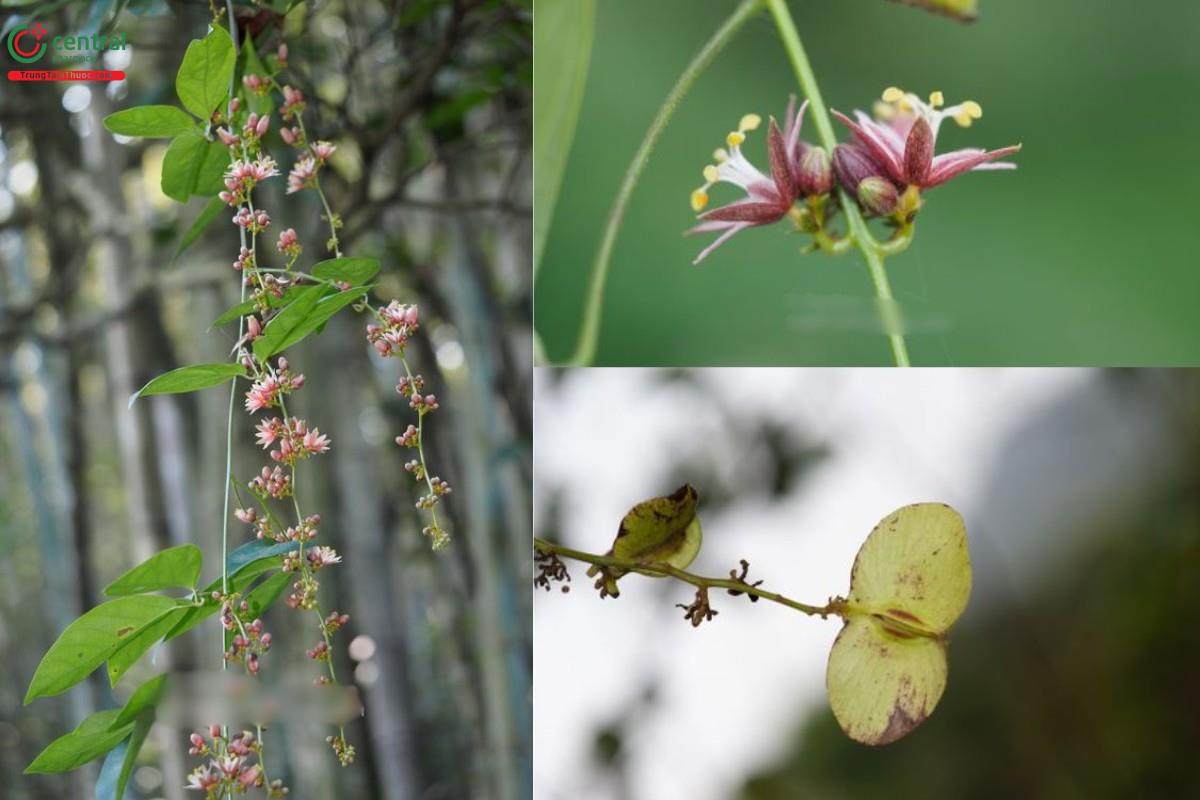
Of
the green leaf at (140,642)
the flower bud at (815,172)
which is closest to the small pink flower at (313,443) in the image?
the green leaf at (140,642)

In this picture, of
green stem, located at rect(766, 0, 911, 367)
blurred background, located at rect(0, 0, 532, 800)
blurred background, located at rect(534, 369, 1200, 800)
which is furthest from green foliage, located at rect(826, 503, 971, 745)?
blurred background, located at rect(0, 0, 532, 800)

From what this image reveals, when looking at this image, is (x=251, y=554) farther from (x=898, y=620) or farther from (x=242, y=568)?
(x=898, y=620)

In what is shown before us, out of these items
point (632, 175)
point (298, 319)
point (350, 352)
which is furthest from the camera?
point (350, 352)

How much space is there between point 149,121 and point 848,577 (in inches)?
19.3

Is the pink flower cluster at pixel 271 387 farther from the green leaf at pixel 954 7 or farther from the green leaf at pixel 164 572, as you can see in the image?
the green leaf at pixel 954 7

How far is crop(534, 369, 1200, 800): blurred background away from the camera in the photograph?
68 cm

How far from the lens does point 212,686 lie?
100 cm

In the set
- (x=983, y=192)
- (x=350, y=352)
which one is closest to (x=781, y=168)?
(x=983, y=192)

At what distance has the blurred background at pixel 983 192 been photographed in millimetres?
641

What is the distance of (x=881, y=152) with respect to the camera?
0.63 metres

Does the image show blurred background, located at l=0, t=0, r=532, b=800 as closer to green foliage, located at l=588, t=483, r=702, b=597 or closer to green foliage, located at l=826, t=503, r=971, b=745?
green foliage, located at l=588, t=483, r=702, b=597

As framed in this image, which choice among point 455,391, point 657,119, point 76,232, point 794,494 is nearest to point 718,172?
point 657,119

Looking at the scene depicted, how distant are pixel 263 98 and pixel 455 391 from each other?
531 millimetres

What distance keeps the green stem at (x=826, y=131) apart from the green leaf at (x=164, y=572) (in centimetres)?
40
